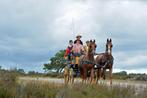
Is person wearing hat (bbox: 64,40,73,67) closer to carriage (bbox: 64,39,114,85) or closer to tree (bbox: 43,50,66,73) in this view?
carriage (bbox: 64,39,114,85)

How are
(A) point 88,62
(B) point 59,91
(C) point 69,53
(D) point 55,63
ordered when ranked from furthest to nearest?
(D) point 55,63 < (A) point 88,62 < (C) point 69,53 < (B) point 59,91

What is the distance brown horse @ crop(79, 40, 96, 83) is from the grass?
7.85m

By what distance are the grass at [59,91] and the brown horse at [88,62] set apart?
785 cm

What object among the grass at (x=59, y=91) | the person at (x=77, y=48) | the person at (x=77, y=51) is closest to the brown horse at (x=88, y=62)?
the person at (x=77, y=51)

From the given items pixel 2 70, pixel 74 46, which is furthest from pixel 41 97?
pixel 74 46

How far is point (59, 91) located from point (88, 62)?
12.5 m

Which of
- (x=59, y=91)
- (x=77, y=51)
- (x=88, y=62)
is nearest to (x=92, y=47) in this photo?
(x=88, y=62)

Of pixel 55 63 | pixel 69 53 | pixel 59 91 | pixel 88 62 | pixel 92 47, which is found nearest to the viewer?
pixel 59 91

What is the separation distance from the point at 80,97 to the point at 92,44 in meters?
12.9

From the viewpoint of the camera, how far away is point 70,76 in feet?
98.4

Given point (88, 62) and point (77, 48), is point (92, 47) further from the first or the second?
point (77, 48)

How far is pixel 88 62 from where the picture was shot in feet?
101

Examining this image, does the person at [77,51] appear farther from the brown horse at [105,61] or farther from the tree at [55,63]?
the tree at [55,63]

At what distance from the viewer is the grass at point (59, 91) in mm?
17550
